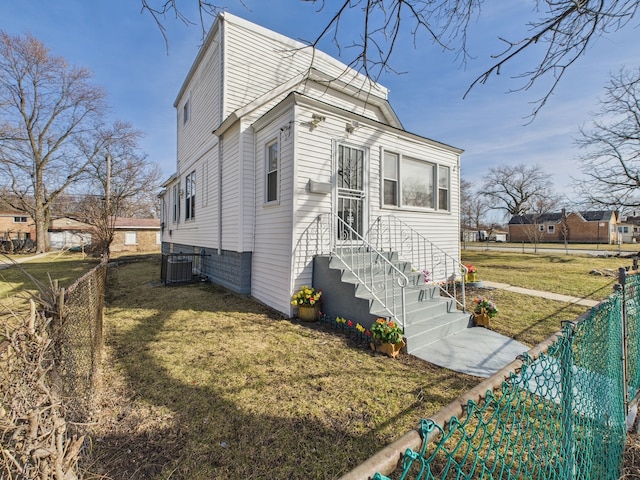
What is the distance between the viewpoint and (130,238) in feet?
97.0

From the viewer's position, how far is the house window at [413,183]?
8.07 m

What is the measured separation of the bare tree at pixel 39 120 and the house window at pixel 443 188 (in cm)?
2940

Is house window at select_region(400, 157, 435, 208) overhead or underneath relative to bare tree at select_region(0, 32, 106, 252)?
underneath

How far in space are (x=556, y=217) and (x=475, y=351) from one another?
49.0 meters

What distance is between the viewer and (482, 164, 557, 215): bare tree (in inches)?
1484

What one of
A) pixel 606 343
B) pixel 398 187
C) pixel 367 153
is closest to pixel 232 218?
pixel 367 153

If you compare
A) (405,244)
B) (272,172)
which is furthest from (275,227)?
(405,244)

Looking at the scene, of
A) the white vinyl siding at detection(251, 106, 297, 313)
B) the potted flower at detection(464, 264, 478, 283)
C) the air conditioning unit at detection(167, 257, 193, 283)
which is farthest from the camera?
the air conditioning unit at detection(167, 257, 193, 283)

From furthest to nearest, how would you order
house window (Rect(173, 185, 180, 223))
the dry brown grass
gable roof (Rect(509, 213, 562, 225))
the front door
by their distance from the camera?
1. gable roof (Rect(509, 213, 562, 225))
2. house window (Rect(173, 185, 180, 223))
3. the front door
4. the dry brown grass

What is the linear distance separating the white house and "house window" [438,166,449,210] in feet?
0.11

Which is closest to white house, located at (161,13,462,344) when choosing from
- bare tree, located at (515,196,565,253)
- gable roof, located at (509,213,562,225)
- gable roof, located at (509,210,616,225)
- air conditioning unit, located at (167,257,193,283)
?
air conditioning unit, located at (167,257,193,283)

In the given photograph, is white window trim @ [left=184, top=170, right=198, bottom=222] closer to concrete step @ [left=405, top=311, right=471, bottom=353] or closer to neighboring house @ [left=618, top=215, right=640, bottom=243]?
concrete step @ [left=405, top=311, right=471, bottom=353]

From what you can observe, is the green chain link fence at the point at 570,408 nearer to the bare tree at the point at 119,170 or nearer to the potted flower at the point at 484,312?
the potted flower at the point at 484,312

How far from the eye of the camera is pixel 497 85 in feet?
10.7
